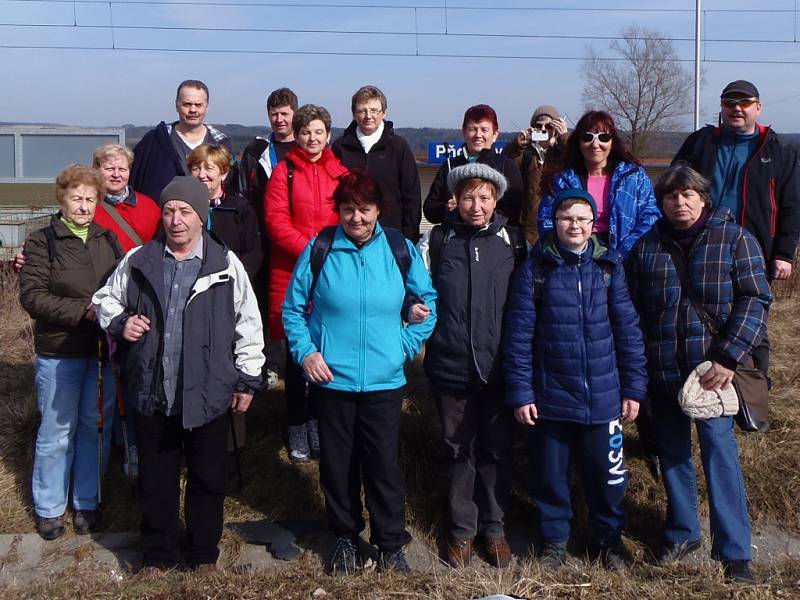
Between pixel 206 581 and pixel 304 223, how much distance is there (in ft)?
6.68

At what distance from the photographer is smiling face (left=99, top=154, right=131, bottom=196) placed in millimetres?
4547

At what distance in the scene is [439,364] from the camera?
4.11 m

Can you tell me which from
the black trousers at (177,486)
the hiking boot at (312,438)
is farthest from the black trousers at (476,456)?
the hiking boot at (312,438)

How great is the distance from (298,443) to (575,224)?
7.90 feet

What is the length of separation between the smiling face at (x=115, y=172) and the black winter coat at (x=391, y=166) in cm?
132

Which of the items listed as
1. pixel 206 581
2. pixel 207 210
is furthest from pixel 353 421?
pixel 207 210

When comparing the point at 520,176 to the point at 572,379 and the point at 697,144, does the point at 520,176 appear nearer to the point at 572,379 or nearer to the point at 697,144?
the point at 697,144

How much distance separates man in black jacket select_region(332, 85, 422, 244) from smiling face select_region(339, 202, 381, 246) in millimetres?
1182

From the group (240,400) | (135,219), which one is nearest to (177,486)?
(240,400)

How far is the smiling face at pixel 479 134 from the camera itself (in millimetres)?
4996

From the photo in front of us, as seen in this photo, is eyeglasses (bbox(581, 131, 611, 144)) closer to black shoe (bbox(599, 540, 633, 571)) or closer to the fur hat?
the fur hat

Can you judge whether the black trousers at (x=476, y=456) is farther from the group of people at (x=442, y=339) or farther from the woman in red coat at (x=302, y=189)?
the woman in red coat at (x=302, y=189)

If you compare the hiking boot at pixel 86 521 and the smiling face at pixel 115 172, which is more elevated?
the smiling face at pixel 115 172

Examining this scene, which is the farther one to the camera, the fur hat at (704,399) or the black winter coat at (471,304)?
the black winter coat at (471,304)
